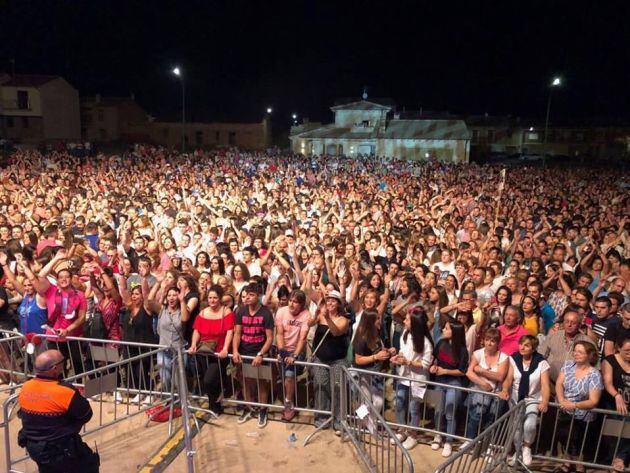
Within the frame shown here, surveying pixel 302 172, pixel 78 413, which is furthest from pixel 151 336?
pixel 302 172

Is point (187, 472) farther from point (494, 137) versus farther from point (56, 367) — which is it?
point (494, 137)

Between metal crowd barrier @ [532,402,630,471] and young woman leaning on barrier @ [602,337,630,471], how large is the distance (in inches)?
0.4

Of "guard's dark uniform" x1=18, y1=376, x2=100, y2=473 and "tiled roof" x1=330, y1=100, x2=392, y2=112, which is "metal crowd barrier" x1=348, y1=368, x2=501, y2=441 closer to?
"guard's dark uniform" x1=18, y1=376, x2=100, y2=473

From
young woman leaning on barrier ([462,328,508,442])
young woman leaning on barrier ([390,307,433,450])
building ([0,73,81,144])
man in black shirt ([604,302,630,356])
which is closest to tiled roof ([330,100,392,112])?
building ([0,73,81,144])

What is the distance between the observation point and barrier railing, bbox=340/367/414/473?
4415mm

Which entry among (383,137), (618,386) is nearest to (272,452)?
(618,386)

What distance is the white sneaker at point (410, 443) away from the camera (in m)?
4.91

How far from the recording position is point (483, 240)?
9578 mm

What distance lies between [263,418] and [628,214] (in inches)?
448

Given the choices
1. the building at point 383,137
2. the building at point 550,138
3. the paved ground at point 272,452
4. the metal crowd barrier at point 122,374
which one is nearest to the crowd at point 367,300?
the metal crowd barrier at point 122,374

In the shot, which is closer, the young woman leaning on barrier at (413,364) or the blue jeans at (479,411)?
the blue jeans at (479,411)

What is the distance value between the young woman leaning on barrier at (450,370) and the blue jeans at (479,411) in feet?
0.44

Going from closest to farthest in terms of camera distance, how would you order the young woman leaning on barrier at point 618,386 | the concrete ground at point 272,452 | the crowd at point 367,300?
the young woman leaning on barrier at point 618,386 → the concrete ground at point 272,452 → the crowd at point 367,300

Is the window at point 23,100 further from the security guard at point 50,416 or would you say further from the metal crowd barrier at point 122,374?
the security guard at point 50,416
